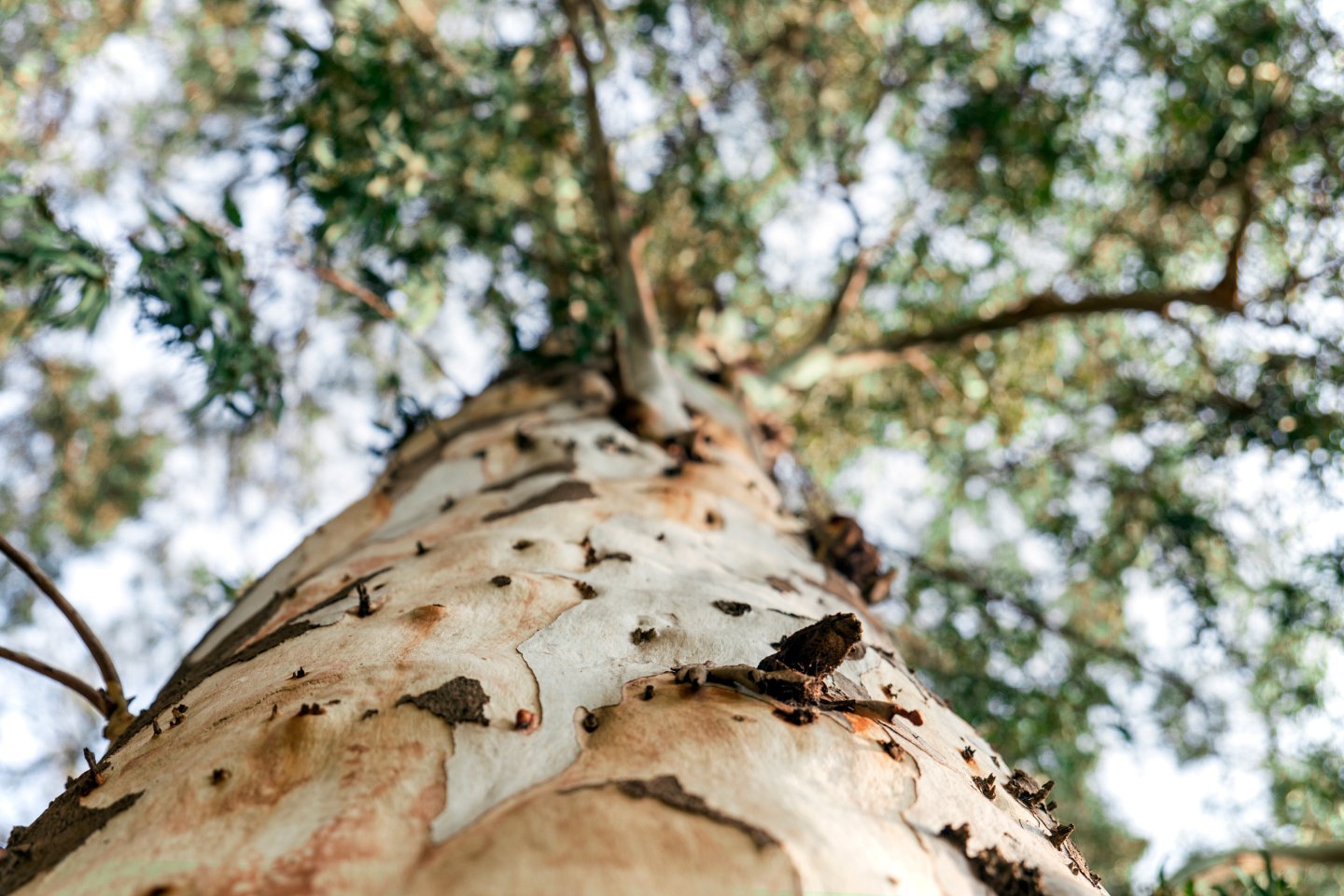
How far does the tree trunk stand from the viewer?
898 mm

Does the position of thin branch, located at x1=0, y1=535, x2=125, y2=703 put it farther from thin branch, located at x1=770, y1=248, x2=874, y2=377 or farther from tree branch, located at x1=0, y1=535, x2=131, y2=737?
thin branch, located at x1=770, y1=248, x2=874, y2=377

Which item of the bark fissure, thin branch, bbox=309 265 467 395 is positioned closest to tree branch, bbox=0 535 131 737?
the bark fissure

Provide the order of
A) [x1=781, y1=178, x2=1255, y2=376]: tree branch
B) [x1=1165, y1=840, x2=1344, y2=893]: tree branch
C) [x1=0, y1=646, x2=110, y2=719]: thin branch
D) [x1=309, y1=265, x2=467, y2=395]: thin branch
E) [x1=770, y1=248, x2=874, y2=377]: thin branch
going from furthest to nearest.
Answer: [x1=770, y1=248, x2=874, y2=377]: thin branch < [x1=781, y1=178, x2=1255, y2=376]: tree branch < [x1=309, y1=265, x2=467, y2=395]: thin branch < [x1=0, y1=646, x2=110, y2=719]: thin branch < [x1=1165, y1=840, x2=1344, y2=893]: tree branch

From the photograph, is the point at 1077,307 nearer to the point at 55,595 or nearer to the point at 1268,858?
the point at 1268,858

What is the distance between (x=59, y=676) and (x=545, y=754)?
950 mm

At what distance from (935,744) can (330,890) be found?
2.74 feet

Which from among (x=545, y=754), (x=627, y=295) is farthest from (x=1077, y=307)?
(x=545, y=754)

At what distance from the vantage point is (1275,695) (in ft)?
15.9

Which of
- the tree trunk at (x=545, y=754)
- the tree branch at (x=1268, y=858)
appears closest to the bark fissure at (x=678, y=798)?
the tree trunk at (x=545, y=754)

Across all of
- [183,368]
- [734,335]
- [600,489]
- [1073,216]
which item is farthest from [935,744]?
[1073,216]

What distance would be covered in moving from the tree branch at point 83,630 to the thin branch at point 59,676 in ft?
0.03

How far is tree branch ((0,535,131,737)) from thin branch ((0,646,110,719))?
0.01m

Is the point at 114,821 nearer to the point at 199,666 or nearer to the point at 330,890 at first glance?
the point at 330,890

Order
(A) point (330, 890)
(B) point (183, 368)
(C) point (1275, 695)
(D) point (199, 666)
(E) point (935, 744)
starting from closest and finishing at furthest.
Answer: (A) point (330, 890) < (E) point (935, 744) < (D) point (199, 666) < (B) point (183, 368) < (C) point (1275, 695)
